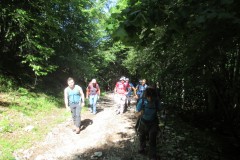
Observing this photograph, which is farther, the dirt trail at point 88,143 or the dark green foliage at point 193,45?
the dirt trail at point 88,143

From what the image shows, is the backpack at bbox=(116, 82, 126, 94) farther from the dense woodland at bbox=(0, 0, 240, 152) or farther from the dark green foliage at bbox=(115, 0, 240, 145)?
the dark green foliage at bbox=(115, 0, 240, 145)

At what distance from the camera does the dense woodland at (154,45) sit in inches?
122

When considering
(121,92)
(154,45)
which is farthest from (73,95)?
(154,45)

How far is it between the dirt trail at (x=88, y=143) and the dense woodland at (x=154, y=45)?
94.1 inches

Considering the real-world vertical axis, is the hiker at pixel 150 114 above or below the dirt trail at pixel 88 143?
above

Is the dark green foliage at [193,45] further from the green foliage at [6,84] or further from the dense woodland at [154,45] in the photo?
the green foliage at [6,84]

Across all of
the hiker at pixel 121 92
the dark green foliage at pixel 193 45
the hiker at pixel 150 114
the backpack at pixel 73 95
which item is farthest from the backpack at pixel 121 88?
the hiker at pixel 150 114

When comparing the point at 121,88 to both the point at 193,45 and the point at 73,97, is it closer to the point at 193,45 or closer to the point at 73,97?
the point at 73,97

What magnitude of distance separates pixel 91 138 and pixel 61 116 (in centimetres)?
348

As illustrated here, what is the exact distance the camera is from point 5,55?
16344mm

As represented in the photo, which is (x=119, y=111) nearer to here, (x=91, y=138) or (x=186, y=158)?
(x=91, y=138)

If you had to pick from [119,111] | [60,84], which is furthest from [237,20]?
[60,84]

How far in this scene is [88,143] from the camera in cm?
810

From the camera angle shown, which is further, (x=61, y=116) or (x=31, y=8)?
(x=31, y=8)
